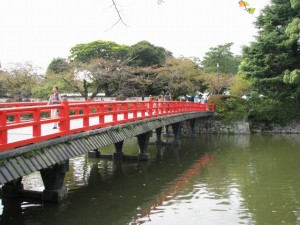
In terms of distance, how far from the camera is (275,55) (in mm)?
32156

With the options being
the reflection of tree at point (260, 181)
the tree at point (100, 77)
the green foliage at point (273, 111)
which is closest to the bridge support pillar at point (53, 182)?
the reflection of tree at point (260, 181)

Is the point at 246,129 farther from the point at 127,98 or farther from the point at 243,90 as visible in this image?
the point at 127,98

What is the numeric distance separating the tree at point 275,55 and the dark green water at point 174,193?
13330mm

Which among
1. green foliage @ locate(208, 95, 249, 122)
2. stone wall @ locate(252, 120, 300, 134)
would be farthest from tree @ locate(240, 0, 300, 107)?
stone wall @ locate(252, 120, 300, 134)

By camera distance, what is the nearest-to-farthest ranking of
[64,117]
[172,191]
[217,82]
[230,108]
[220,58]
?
[64,117], [172,191], [230,108], [217,82], [220,58]

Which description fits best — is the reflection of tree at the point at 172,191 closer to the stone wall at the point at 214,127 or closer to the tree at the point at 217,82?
the stone wall at the point at 214,127

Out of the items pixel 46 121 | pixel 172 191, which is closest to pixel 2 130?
pixel 46 121

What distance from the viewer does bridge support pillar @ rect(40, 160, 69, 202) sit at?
1024cm

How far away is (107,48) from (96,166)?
102ft

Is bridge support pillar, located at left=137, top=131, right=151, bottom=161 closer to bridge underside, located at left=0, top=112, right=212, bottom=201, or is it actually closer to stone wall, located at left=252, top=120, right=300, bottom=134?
bridge underside, located at left=0, top=112, right=212, bottom=201

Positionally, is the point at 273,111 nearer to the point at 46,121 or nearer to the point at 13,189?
the point at 13,189

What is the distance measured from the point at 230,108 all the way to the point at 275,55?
22.0ft

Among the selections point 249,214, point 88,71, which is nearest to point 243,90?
point 88,71

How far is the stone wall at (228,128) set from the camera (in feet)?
112
